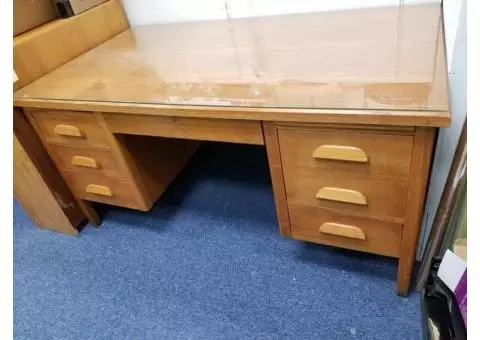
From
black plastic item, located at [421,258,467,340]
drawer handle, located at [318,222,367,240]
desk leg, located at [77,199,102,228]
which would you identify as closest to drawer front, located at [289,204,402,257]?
drawer handle, located at [318,222,367,240]

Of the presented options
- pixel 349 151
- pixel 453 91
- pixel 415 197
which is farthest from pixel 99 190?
pixel 453 91

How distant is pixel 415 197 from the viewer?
0.84m

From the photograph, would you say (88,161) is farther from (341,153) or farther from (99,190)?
(341,153)

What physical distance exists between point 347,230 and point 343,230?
0.01 meters

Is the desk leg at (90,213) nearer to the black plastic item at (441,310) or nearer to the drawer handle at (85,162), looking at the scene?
the drawer handle at (85,162)

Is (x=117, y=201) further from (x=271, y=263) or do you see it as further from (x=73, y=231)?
(x=271, y=263)

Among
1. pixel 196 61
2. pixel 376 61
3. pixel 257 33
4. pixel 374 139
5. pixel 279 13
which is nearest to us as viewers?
pixel 374 139

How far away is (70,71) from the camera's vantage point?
1300 millimetres

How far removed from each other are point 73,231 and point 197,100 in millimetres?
1030

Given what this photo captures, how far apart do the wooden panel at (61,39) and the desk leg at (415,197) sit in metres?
1.25

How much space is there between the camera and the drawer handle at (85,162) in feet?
4.22

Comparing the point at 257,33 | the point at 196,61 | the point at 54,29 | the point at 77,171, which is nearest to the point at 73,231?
the point at 77,171

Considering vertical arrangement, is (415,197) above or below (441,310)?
above

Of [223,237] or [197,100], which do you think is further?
[223,237]
